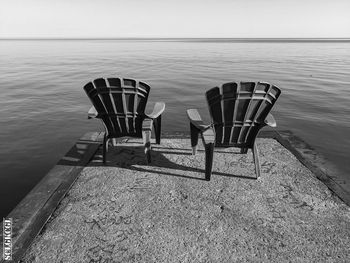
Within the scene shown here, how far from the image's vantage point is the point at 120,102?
3.88 metres

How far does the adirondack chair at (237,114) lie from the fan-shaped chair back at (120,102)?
0.99 m

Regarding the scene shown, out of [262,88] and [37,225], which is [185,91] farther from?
[37,225]

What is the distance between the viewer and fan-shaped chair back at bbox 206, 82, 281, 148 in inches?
134

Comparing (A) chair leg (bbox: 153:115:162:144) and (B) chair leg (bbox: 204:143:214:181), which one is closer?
(B) chair leg (bbox: 204:143:214:181)

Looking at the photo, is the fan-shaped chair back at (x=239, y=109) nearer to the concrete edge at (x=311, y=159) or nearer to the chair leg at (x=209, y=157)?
the chair leg at (x=209, y=157)

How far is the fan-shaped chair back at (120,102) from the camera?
376 centimetres

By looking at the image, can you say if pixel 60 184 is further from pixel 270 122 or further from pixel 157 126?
pixel 270 122

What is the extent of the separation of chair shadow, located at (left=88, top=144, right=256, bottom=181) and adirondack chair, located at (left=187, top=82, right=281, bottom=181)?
51 cm

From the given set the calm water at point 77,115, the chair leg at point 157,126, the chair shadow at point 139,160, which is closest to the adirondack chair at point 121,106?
the chair shadow at point 139,160

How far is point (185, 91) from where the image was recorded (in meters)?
12.5

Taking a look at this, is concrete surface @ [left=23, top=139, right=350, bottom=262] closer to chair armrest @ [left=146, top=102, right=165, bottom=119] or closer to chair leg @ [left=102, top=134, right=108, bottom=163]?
chair leg @ [left=102, top=134, right=108, bottom=163]

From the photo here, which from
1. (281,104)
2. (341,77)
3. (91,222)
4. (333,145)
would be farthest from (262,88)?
(341,77)

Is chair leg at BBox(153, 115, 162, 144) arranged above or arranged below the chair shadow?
above

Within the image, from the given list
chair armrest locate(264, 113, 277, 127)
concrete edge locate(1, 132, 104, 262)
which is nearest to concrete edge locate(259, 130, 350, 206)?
chair armrest locate(264, 113, 277, 127)
